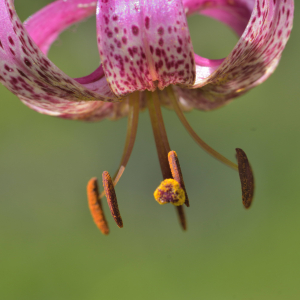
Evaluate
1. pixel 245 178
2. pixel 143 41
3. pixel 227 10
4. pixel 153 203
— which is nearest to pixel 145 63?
pixel 143 41

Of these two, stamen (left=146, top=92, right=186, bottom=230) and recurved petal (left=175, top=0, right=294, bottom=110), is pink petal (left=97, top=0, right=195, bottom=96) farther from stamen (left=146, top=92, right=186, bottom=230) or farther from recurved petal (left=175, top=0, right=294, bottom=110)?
stamen (left=146, top=92, right=186, bottom=230)

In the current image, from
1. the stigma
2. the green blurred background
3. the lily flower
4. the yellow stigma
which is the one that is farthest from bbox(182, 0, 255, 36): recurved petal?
the green blurred background

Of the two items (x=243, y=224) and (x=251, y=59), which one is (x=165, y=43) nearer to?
(x=251, y=59)

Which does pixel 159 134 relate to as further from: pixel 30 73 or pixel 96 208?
pixel 30 73

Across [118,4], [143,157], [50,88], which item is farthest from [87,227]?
[118,4]

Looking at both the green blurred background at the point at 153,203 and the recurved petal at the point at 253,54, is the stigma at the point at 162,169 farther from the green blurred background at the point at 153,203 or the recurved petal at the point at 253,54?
the green blurred background at the point at 153,203

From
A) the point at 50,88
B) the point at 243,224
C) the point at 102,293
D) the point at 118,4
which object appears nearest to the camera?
the point at 118,4
